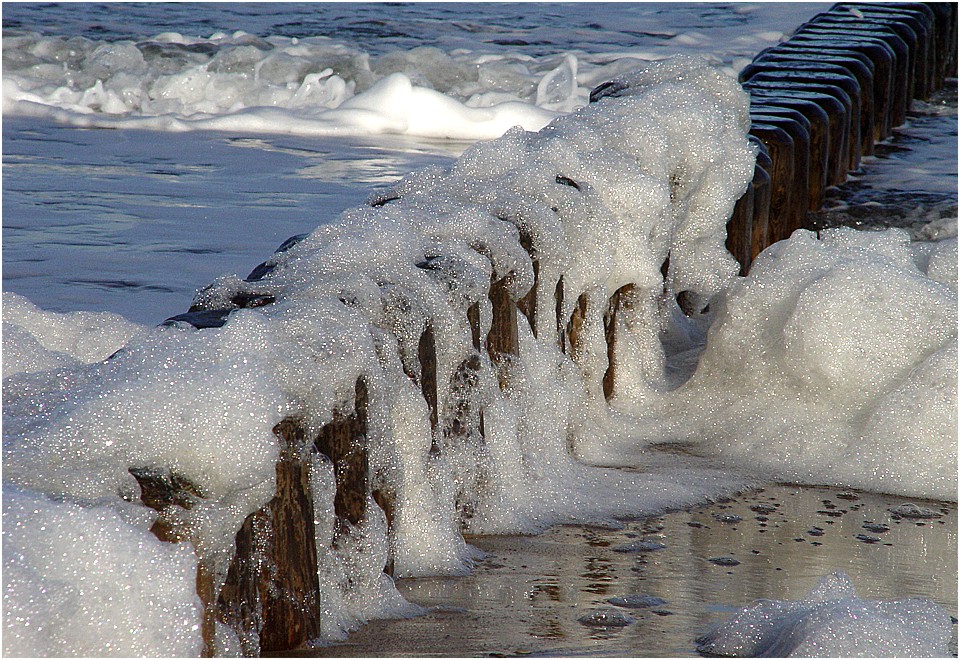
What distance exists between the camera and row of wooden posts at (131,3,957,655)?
6.77 feet

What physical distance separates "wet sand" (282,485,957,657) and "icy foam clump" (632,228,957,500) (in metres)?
0.19

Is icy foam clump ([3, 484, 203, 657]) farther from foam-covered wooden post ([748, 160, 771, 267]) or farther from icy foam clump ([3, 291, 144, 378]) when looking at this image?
foam-covered wooden post ([748, 160, 771, 267])

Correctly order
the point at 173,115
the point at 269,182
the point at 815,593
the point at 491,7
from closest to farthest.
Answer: the point at 815,593 < the point at 269,182 < the point at 173,115 < the point at 491,7

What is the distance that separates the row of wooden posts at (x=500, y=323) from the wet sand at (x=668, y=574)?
6.6 inches

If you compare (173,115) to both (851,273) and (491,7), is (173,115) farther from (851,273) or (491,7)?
(491,7)

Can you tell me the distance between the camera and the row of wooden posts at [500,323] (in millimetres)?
2064

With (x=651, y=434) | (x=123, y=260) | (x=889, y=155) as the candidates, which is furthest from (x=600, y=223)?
(x=889, y=155)

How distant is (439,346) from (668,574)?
29.4 inches

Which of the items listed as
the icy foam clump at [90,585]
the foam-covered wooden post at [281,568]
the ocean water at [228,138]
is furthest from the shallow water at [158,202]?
the icy foam clump at [90,585]

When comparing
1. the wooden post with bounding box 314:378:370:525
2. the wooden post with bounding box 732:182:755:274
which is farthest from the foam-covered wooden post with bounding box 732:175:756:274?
the wooden post with bounding box 314:378:370:525

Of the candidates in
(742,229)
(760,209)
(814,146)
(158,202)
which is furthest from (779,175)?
(158,202)

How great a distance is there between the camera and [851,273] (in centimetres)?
425

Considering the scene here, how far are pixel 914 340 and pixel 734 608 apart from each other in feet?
A: 5.80

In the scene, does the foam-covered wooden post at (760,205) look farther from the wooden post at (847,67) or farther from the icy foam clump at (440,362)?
the wooden post at (847,67)
